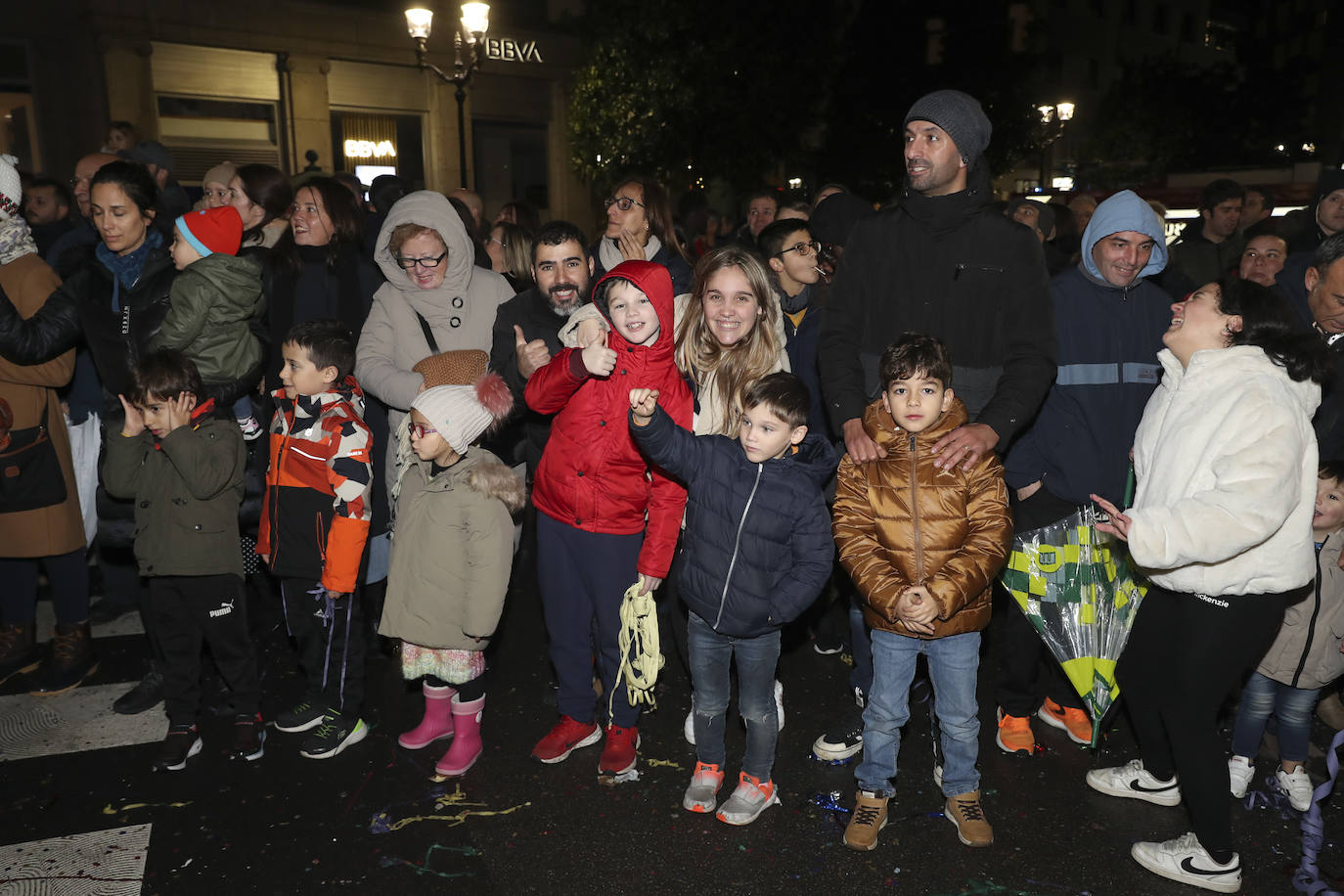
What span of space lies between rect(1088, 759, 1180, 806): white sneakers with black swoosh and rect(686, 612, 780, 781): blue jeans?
1.37 meters

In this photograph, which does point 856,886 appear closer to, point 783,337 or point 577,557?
point 577,557

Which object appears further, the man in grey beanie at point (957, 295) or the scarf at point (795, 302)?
the scarf at point (795, 302)

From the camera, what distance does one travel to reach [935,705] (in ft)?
12.2

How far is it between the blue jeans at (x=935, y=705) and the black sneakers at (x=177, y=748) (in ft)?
9.46

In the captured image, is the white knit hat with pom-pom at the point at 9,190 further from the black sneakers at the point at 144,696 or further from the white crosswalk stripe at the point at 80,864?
the white crosswalk stripe at the point at 80,864

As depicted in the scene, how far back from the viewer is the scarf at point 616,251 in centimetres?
547

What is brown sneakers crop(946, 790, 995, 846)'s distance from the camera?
3.57m

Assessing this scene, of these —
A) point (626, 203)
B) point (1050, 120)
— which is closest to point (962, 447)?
point (626, 203)

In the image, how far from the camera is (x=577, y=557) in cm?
407

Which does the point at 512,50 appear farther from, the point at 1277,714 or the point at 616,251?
the point at 1277,714

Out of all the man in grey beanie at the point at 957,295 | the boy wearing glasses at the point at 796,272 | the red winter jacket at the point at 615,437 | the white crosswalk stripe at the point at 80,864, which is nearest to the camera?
the white crosswalk stripe at the point at 80,864

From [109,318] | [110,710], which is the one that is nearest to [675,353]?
[109,318]

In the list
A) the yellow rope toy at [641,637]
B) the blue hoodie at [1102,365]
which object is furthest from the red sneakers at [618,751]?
the blue hoodie at [1102,365]

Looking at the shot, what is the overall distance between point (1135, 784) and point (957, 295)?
2.11 metres
